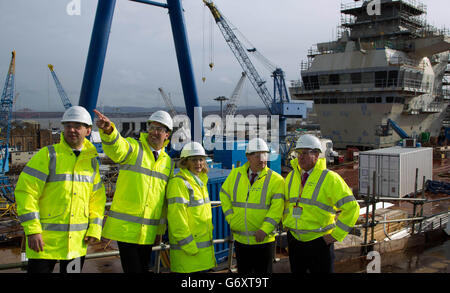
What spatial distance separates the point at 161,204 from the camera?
4.39m

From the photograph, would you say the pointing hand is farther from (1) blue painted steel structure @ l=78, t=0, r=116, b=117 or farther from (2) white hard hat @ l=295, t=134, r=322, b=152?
(1) blue painted steel structure @ l=78, t=0, r=116, b=117

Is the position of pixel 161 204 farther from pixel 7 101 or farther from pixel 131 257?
pixel 7 101

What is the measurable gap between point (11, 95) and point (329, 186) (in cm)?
5353

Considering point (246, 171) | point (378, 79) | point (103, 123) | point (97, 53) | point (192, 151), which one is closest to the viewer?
point (103, 123)

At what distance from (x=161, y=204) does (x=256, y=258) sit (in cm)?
146

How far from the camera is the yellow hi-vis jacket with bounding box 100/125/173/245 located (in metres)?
4.18

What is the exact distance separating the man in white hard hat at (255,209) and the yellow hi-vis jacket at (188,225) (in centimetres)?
48

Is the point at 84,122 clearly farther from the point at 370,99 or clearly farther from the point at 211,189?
the point at 370,99

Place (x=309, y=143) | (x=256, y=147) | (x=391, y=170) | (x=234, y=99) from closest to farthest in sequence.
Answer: (x=309, y=143) < (x=256, y=147) < (x=391, y=170) < (x=234, y=99)

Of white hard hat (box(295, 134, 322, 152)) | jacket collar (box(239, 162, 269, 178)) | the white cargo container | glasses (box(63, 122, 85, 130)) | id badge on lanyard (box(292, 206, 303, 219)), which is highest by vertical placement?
glasses (box(63, 122, 85, 130))

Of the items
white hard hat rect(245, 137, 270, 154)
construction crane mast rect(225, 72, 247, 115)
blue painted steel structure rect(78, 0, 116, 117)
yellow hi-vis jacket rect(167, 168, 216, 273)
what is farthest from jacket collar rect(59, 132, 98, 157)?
construction crane mast rect(225, 72, 247, 115)

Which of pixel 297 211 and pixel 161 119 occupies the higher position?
pixel 161 119

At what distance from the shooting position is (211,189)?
29.0 feet

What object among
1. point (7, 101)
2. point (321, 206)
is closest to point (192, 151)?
point (321, 206)
